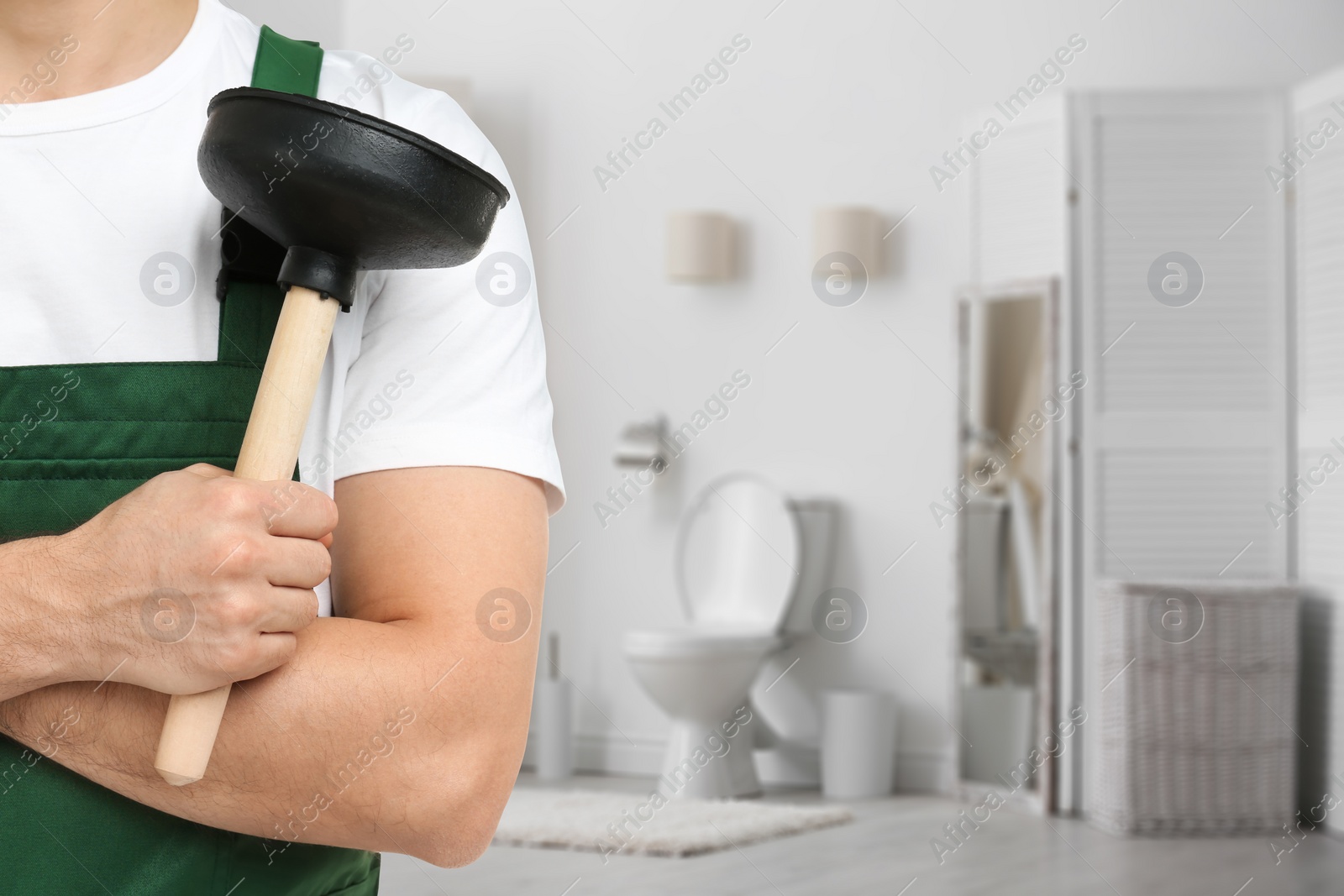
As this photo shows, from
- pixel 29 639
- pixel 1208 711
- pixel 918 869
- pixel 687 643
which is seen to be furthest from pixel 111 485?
pixel 1208 711

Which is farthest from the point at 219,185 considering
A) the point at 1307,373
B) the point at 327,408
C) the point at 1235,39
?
the point at 1235,39

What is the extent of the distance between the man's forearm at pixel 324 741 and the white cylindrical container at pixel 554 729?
11.7ft

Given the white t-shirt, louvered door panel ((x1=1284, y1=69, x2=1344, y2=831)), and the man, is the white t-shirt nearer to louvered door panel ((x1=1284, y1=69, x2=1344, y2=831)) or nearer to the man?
the man

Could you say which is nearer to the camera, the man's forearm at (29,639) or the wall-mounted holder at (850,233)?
the man's forearm at (29,639)

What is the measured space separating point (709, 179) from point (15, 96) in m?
3.67

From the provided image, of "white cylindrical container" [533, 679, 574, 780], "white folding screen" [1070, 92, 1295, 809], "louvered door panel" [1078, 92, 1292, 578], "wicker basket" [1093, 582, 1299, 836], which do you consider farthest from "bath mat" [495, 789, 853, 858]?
"louvered door panel" [1078, 92, 1292, 578]

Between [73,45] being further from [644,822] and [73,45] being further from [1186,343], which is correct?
[1186,343]

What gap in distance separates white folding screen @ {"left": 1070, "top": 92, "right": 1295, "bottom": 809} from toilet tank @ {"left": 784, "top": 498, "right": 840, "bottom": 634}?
0.81 meters

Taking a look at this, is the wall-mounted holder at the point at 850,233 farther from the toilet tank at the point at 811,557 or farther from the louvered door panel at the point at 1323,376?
the louvered door panel at the point at 1323,376

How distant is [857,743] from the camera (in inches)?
149

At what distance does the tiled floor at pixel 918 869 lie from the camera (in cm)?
272

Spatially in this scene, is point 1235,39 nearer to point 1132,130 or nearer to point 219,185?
point 1132,130

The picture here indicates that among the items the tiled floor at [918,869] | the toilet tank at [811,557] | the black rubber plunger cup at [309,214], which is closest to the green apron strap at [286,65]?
the black rubber plunger cup at [309,214]

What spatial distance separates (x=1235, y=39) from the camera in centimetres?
374
